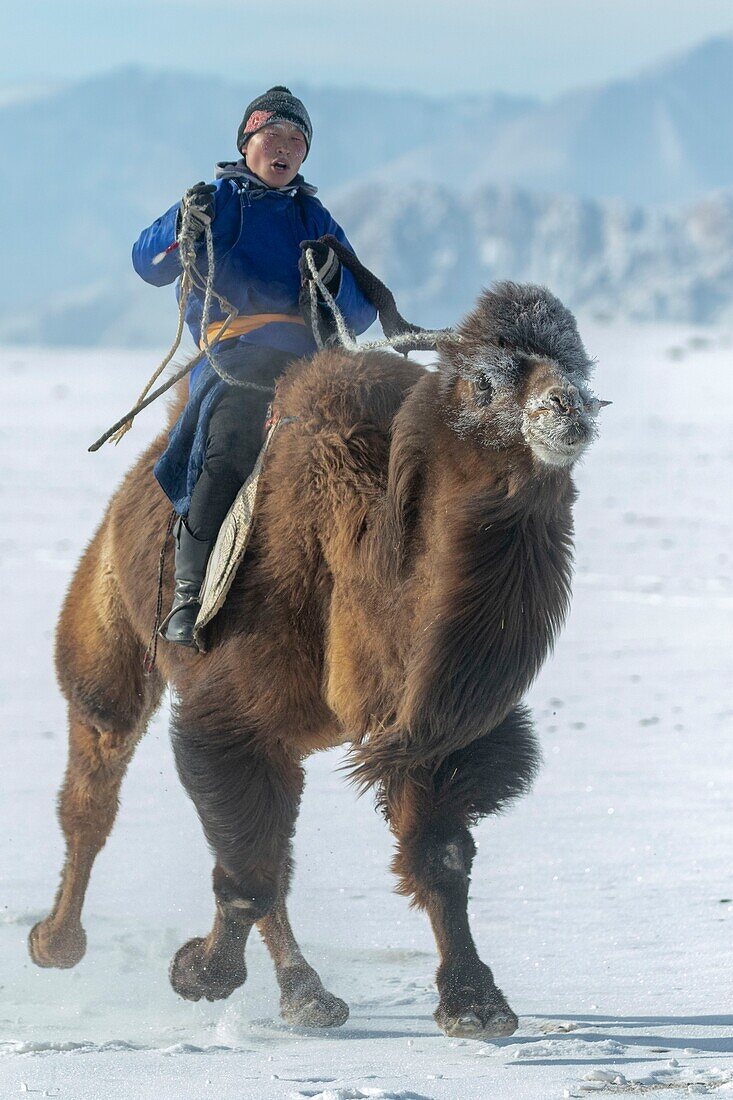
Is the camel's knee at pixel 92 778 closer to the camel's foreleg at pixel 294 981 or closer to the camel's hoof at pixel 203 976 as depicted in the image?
the camel's foreleg at pixel 294 981

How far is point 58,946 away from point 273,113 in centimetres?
280

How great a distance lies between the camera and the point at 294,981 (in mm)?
4895

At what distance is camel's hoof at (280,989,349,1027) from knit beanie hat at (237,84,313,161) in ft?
8.49

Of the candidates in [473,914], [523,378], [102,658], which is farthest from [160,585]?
[473,914]

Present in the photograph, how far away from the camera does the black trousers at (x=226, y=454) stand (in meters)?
4.61

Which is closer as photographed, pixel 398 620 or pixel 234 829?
pixel 398 620

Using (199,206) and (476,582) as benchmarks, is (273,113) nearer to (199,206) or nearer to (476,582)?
(199,206)

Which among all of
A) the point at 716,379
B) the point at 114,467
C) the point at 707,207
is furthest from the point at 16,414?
the point at 707,207

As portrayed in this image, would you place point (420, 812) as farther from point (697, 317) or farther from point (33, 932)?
point (697, 317)

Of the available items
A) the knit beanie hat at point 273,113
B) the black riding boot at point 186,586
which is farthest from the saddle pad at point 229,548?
the knit beanie hat at point 273,113

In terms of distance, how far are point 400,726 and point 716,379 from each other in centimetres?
2538

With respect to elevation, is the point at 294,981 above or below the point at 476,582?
below

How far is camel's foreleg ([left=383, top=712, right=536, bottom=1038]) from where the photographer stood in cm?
421

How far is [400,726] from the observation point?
159 inches
